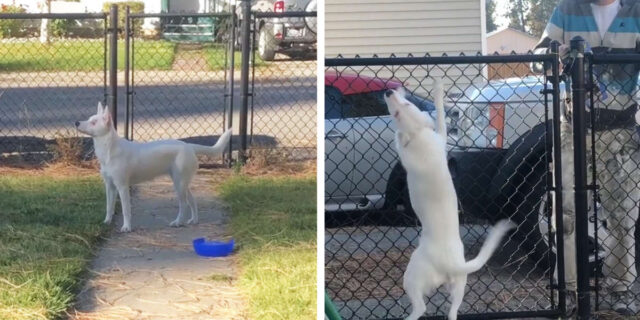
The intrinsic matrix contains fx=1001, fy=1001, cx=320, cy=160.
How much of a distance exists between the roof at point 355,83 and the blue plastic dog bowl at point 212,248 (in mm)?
877

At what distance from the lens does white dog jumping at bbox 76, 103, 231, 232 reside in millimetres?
4578

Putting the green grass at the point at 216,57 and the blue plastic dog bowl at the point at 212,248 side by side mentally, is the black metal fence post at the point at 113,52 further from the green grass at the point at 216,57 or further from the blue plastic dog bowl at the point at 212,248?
the blue plastic dog bowl at the point at 212,248

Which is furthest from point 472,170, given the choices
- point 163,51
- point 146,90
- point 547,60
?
point 146,90

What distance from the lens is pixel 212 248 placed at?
4098mm

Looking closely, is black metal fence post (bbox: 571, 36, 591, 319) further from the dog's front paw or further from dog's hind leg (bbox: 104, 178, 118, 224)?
dog's hind leg (bbox: 104, 178, 118, 224)

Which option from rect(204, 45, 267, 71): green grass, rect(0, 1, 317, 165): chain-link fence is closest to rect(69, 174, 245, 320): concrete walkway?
rect(0, 1, 317, 165): chain-link fence

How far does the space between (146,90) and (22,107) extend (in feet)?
3.81

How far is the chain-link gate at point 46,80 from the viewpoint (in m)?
6.69

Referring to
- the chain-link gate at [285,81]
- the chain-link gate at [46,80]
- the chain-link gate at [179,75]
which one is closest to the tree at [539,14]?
the chain-link gate at [285,81]

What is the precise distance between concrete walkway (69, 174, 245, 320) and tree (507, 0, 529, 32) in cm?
134

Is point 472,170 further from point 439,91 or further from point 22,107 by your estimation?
point 22,107

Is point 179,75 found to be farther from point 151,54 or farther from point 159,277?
point 159,277

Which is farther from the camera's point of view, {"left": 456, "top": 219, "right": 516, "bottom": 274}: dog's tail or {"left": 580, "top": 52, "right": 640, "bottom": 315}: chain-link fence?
{"left": 580, "top": 52, "right": 640, "bottom": 315}: chain-link fence

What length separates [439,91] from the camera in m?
2.38
